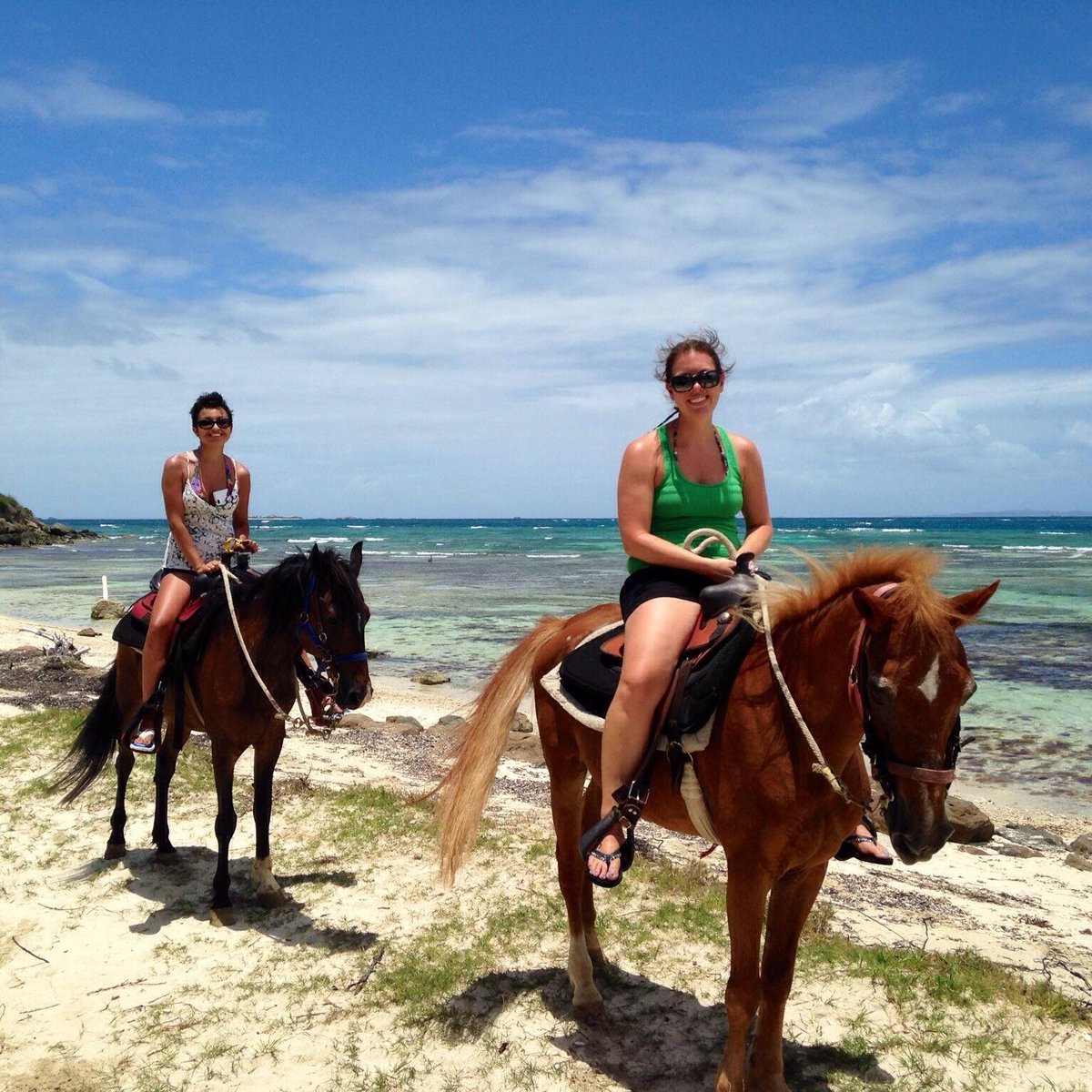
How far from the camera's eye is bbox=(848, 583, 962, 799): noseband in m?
2.62

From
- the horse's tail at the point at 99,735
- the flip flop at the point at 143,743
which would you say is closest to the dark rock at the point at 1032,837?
the flip flop at the point at 143,743

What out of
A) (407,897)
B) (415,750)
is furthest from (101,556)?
(407,897)

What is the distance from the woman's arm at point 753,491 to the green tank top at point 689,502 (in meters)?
0.08

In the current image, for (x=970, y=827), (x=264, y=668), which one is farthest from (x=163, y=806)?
(x=970, y=827)

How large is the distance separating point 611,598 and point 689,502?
74.8ft

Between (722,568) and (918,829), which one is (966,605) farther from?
(722,568)

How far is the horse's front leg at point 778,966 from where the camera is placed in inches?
133

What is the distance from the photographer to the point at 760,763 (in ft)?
10.2


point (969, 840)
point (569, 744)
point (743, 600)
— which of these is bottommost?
point (969, 840)

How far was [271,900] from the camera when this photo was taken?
5273mm

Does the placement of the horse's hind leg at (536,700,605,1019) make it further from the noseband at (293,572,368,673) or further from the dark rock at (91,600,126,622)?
the dark rock at (91,600,126,622)

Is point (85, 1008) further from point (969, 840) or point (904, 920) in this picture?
point (969, 840)

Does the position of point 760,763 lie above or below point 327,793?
above

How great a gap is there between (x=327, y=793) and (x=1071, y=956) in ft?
17.5
